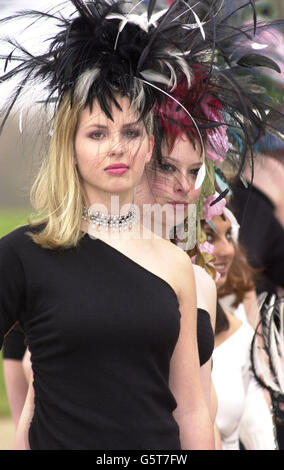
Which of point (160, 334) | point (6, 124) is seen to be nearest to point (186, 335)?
point (160, 334)

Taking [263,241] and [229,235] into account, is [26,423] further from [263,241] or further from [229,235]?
[263,241]

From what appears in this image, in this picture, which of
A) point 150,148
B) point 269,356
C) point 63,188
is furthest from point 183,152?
point 269,356

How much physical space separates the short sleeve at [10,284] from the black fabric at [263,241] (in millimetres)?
2516

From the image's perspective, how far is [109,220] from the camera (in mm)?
2596

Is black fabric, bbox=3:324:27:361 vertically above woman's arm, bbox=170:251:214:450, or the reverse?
woman's arm, bbox=170:251:214:450

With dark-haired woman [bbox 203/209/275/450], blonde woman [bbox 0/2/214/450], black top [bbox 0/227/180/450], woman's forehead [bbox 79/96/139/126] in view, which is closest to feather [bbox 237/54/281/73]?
blonde woman [bbox 0/2/214/450]

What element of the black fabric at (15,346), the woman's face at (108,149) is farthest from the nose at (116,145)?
the black fabric at (15,346)

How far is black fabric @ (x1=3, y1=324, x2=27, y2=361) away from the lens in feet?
11.6

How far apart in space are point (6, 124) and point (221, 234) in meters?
1.77

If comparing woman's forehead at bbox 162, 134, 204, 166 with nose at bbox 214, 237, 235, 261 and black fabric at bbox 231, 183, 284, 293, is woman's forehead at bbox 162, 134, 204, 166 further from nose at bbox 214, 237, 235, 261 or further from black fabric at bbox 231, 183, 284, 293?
black fabric at bbox 231, 183, 284, 293

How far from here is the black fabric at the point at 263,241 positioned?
491cm

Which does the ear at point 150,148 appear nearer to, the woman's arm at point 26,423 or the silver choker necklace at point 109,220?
the silver choker necklace at point 109,220

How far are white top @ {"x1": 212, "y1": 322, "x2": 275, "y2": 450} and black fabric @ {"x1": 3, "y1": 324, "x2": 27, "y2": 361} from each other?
38.4 inches

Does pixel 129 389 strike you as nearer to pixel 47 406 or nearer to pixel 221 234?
pixel 47 406
